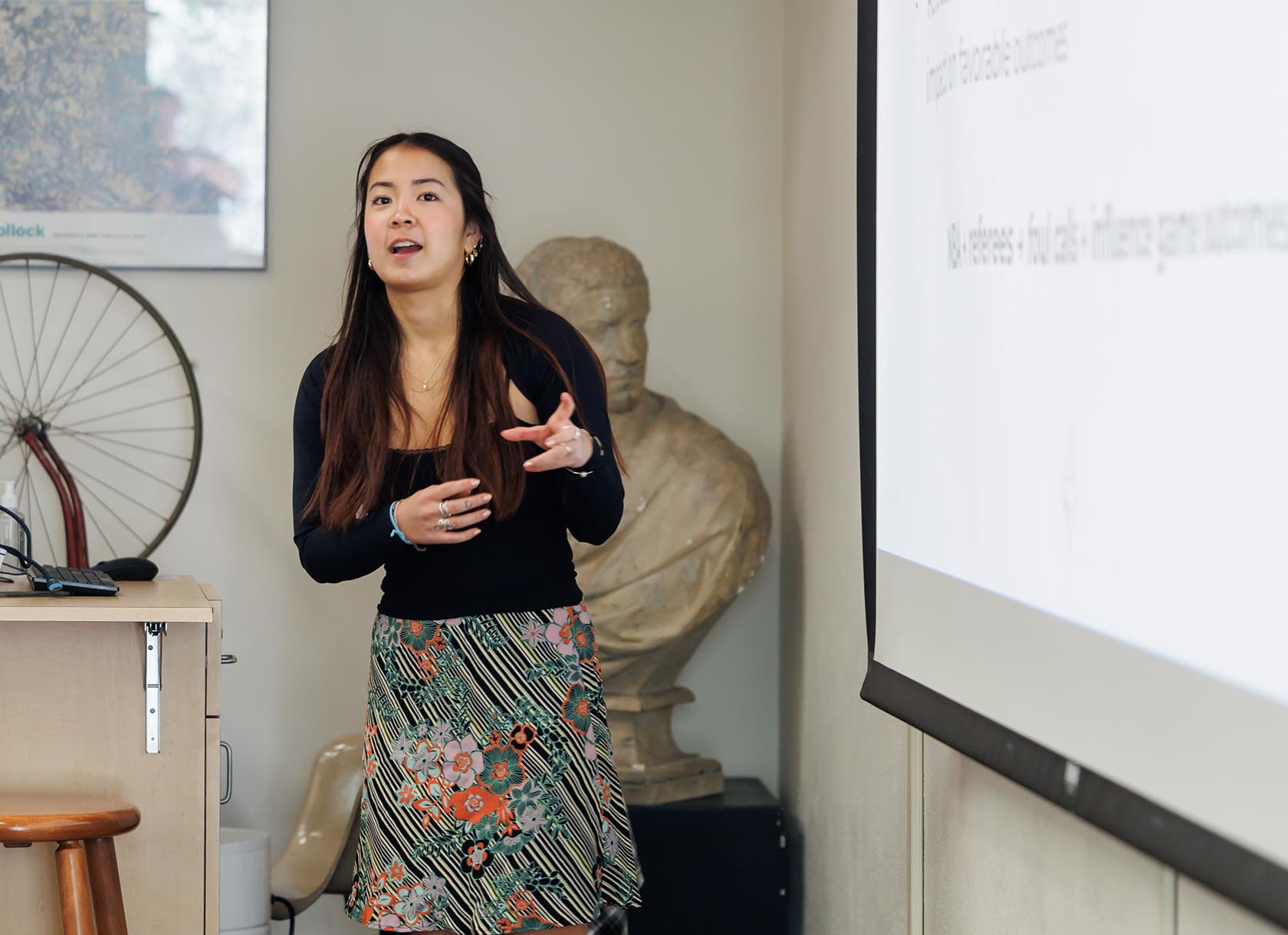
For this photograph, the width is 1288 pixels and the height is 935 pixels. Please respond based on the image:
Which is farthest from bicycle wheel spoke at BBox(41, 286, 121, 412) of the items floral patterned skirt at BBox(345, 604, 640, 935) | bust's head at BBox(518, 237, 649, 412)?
floral patterned skirt at BBox(345, 604, 640, 935)

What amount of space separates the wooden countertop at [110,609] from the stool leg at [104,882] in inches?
13.4

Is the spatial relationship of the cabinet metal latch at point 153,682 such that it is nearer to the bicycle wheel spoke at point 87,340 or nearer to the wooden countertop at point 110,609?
the wooden countertop at point 110,609

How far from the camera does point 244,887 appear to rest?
2713mm

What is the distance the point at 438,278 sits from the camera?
1957 mm

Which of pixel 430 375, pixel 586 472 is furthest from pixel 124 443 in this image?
pixel 586 472

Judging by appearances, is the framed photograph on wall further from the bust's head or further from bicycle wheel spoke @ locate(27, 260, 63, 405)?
the bust's head

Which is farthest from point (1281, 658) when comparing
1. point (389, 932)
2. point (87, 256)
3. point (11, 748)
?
point (87, 256)

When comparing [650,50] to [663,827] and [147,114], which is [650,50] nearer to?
[147,114]

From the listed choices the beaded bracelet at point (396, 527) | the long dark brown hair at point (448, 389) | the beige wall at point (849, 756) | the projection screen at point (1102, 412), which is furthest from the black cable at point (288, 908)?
the projection screen at point (1102, 412)

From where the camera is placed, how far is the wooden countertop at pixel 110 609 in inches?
79.1

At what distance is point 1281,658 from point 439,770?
1244 millimetres

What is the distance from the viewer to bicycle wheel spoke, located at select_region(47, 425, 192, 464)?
128 inches

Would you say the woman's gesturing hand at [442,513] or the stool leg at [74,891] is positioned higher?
the woman's gesturing hand at [442,513]

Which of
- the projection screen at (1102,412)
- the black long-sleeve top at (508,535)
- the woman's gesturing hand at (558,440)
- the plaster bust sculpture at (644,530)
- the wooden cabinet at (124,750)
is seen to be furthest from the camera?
the plaster bust sculpture at (644,530)
